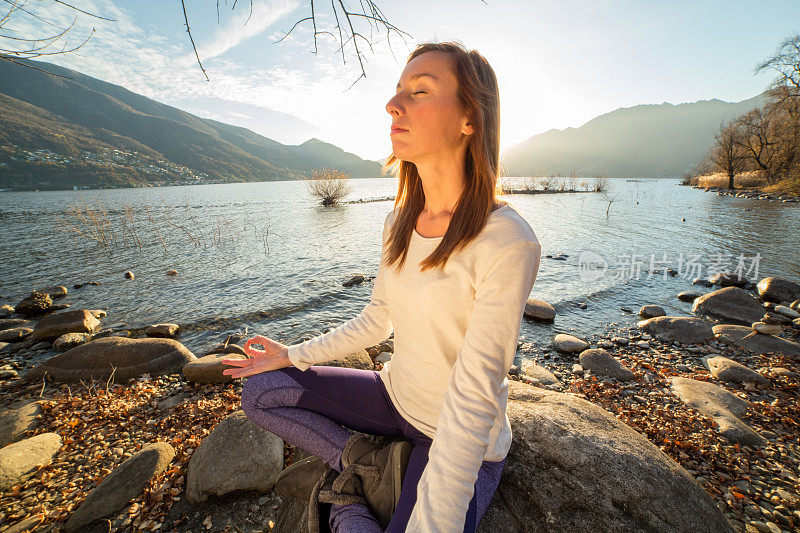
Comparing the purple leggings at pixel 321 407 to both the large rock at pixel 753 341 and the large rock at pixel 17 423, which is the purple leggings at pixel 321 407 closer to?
the large rock at pixel 17 423

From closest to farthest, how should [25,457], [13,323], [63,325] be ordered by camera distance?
1. [25,457]
2. [63,325]
3. [13,323]

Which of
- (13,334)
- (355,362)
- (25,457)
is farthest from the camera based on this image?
(13,334)

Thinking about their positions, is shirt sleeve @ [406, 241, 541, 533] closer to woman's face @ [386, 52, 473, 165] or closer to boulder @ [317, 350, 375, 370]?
woman's face @ [386, 52, 473, 165]

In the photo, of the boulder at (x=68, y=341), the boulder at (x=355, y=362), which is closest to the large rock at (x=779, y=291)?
the boulder at (x=355, y=362)

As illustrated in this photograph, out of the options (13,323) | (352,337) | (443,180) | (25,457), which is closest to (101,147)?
(13,323)

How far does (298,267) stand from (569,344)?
28.3 feet

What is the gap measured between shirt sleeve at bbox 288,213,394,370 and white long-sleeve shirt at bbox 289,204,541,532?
7 centimetres

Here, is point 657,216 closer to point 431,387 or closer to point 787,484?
point 787,484

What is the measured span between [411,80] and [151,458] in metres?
3.62

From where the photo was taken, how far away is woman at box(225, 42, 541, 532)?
131 centimetres

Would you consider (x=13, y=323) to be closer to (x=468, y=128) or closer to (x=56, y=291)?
(x=56, y=291)

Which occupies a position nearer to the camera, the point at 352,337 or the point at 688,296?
the point at 352,337

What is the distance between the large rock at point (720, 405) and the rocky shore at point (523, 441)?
0.07ft

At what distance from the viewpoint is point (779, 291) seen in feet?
25.9
